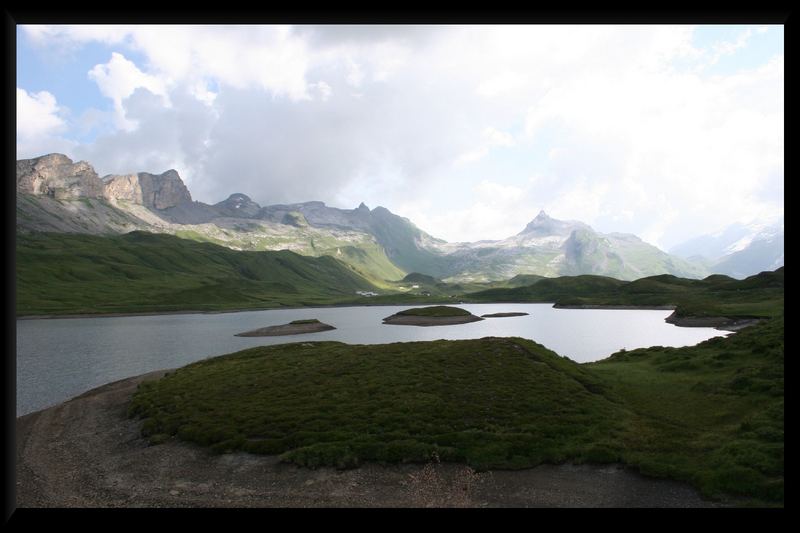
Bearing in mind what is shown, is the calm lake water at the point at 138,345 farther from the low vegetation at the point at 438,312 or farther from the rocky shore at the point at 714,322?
the low vegetation at the point at 438,312

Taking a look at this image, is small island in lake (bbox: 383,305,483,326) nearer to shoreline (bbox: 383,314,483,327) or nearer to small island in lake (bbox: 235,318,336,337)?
shoreline (bbox: 383,314,483,327)

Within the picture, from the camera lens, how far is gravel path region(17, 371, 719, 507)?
2025 cm

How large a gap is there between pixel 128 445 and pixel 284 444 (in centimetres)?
1319

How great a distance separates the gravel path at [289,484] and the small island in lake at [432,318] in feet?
466

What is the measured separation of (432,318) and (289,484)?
154 metres

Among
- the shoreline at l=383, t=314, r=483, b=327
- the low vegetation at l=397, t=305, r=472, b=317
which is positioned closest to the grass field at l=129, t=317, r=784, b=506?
the shoreline at l=383, t=314, r=483, b=327

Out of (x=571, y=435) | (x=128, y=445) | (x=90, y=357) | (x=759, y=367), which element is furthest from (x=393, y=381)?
(x=90, y=357)

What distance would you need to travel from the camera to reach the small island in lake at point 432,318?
170500 mm

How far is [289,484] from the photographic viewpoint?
23.0 metres

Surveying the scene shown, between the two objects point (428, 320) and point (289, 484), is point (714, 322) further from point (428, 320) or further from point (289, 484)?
point (289, 484)

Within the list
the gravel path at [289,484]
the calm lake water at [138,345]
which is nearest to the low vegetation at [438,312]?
the calm lake water at [138,345]

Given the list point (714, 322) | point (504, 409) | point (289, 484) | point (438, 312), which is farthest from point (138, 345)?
point (714, 322)
